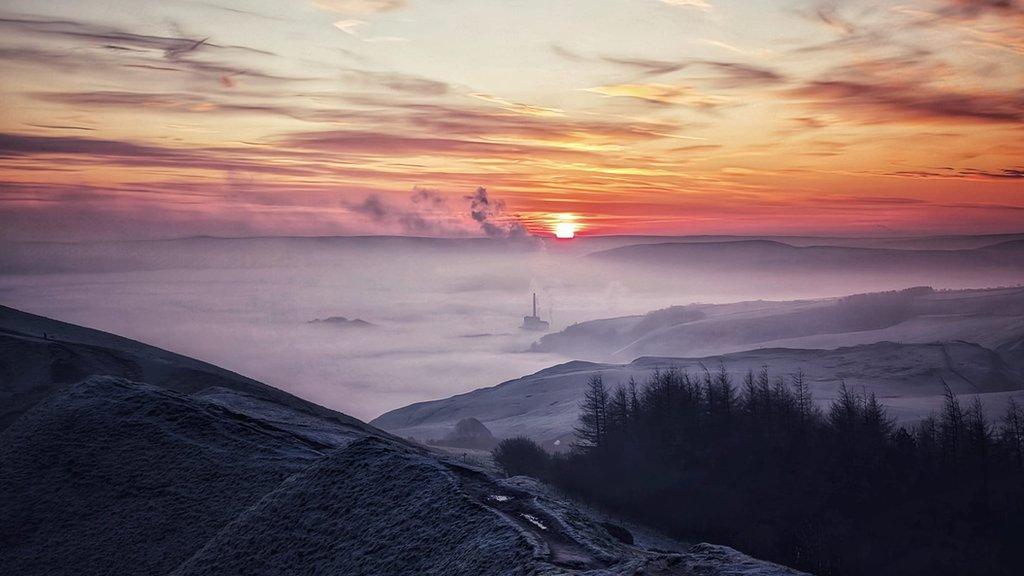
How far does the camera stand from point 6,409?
66.5ft

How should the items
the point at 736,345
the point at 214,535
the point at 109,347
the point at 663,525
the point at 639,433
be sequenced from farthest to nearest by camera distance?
1. the point at 736,345
2. the point at 639,433
3. the point at 663,525
4. the point at 109,347
5. the point at 214,535

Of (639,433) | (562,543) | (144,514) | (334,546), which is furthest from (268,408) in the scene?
(639,433)

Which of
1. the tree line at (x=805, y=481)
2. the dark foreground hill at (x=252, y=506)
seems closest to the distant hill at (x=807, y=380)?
the tree line at (x=805, y=481)

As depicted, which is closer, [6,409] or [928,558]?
Answer: [6,409]

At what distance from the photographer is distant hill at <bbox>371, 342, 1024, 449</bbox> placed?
108312 millimetres

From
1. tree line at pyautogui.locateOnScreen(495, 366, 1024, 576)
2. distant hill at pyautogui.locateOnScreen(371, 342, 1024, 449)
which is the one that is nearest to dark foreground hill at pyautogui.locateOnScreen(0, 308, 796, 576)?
tree line at pyautogui.locateOnScreen(495, 366, 1024, 576)

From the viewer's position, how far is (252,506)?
7590 mm

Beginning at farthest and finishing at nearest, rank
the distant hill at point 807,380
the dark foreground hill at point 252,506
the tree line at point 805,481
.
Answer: the distant hill at point 807,380, the tree line at point 805,481, the dark foreground hill at point 252,506

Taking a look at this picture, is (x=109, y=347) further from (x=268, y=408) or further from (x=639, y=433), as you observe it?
(x=639, y=433)

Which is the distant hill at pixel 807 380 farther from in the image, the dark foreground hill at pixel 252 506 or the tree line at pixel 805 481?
the dark foreground hill at pixel 252 506

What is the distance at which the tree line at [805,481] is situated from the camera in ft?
149

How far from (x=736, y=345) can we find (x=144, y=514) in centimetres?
19416

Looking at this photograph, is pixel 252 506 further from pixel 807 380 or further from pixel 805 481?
pixel 807 380

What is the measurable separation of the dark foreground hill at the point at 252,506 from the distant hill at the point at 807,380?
282 feet
